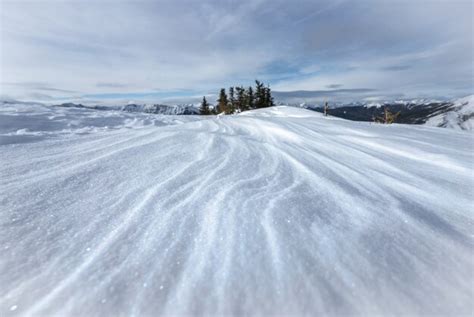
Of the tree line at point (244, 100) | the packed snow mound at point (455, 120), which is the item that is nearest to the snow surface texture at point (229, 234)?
the tree line at point (244, 100)

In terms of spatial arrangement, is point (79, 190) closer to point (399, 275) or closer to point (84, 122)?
point (399, 275)

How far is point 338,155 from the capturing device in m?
2.42

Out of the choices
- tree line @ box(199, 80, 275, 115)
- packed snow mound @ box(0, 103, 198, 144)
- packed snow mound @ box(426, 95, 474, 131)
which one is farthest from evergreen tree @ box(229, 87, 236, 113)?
packed snow mound @ box(426, 95, 474, 131)

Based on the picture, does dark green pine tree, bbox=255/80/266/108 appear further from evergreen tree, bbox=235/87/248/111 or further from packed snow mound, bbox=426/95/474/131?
packed snow mound, bbox=426/95/474/131

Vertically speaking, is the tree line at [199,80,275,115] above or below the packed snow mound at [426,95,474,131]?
above

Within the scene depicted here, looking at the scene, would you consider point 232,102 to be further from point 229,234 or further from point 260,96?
point 229,234

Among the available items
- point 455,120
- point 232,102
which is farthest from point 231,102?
point 455,120

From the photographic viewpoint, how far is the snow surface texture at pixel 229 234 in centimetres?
92

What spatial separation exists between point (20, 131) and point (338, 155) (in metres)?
3.53

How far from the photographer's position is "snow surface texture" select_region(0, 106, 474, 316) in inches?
36.2

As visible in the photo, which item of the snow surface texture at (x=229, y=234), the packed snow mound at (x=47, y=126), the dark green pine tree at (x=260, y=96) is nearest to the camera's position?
the snow surface texture at (x=229, y=234)

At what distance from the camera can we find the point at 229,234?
1.22 meters

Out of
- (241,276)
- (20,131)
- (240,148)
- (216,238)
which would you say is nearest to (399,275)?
(241,276)

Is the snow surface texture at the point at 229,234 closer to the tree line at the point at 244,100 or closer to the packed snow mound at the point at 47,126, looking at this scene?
the packed snow mound at the point at 47,126
